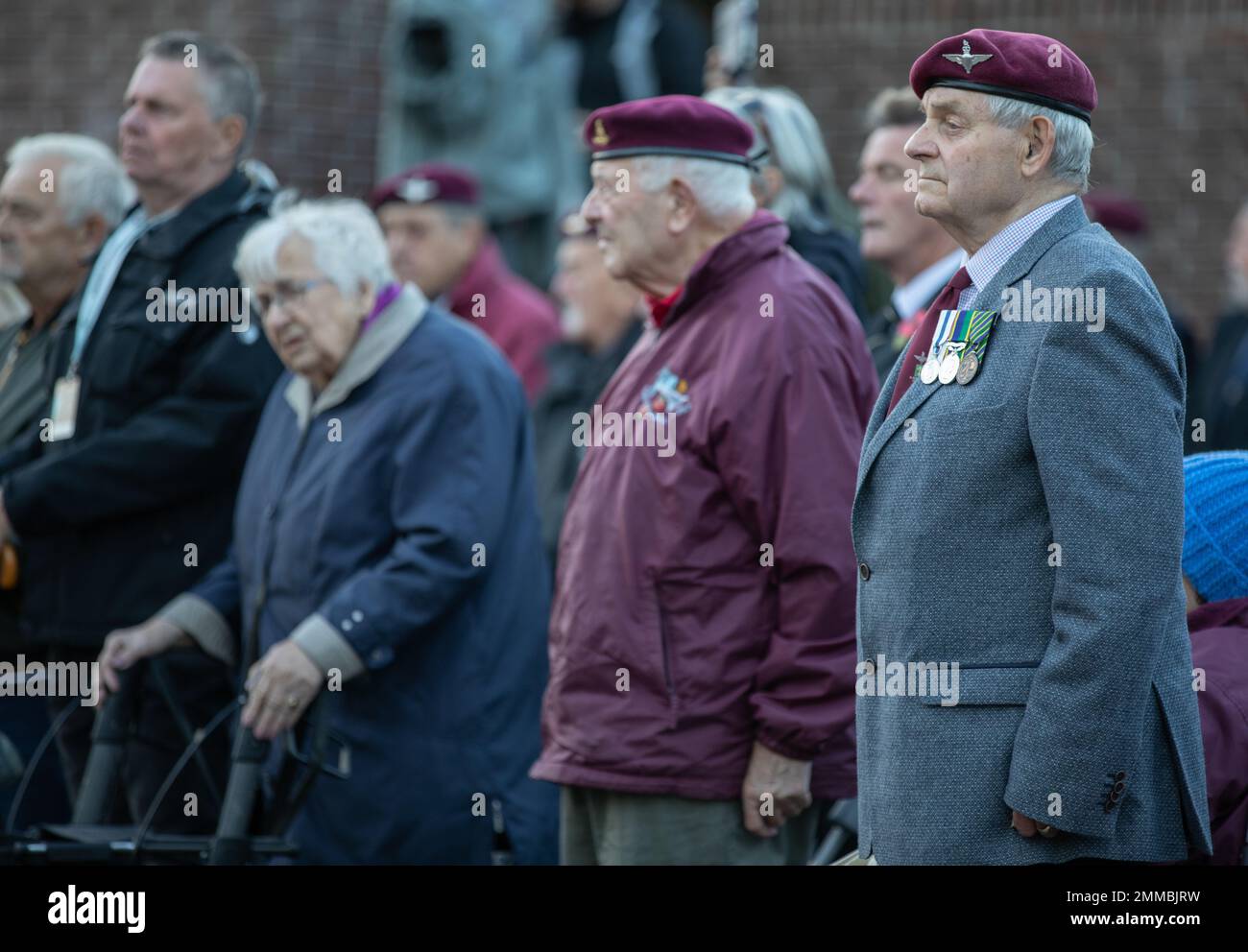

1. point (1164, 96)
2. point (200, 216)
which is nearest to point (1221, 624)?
point (200, 216)

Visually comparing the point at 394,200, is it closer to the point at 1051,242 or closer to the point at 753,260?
the point at 753,260

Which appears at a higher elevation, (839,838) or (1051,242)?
(1051,242)

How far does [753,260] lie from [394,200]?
4.05 meters

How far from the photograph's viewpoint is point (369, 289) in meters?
5.62

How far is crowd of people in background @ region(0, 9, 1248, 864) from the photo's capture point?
4.57 metres

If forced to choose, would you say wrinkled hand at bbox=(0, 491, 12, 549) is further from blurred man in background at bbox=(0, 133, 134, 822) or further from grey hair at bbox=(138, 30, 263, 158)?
grey hair at bbox=(138, 30, 263, 158)

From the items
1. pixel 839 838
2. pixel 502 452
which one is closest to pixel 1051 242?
pixel 839 838

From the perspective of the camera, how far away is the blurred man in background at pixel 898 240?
18.9ft

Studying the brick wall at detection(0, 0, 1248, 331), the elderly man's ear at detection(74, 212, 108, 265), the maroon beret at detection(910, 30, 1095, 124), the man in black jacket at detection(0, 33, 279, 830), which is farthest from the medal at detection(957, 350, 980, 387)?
the brick wall at detection(0, 0, 1248, 331)

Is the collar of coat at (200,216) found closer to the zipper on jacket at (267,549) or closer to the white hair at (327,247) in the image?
the white hair at (327,247)

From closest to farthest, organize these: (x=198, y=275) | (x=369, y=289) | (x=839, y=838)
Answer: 1. (x=839, y=838)
2. (x=369, y=289)
3. (x=198, y=275)

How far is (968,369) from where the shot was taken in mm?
3500

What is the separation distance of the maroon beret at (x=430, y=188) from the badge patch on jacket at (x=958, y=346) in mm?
5179

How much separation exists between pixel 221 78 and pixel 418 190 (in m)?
2.21
